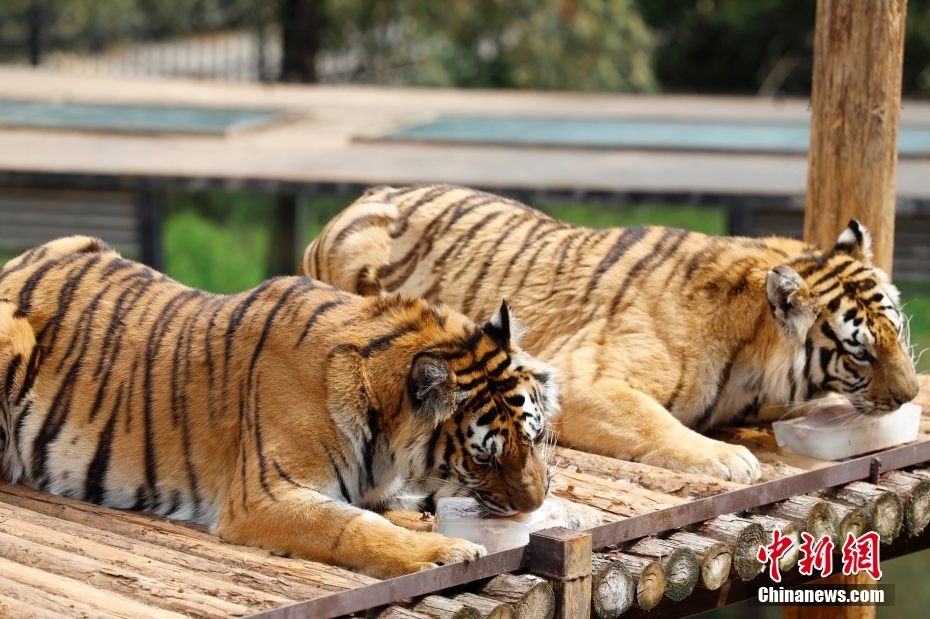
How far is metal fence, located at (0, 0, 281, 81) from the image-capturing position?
654 inches

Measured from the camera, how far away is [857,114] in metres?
4.92

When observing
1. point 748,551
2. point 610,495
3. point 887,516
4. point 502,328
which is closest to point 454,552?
point 502,328

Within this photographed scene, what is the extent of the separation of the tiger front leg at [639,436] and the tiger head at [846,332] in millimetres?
484

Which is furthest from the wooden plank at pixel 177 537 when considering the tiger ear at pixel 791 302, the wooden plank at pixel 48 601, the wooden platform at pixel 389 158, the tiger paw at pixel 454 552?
the wooden platform at pixel 389 158

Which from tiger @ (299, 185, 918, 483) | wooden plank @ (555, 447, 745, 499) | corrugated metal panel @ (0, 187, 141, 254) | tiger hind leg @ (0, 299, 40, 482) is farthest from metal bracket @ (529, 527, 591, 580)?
corrugated metal panel @ (0, 187, 141, 254)

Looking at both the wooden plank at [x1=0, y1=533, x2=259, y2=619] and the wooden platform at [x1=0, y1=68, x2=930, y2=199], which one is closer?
the wooden plank at [x1=0, y1=533, x2=259, y2=619]

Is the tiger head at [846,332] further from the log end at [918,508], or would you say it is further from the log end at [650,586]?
the log end at [650,586]

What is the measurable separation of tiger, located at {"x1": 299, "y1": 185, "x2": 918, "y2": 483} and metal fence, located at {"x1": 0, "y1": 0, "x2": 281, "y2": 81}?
38.9ft

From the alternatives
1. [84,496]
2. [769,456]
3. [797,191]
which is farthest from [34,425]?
[797,191]

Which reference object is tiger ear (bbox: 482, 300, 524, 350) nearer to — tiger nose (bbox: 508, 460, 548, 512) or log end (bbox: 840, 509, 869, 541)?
tiger nose (bbox: 508, 460, 548, 512)

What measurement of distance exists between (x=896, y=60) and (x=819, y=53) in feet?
0.91

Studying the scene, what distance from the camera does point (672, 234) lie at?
469 centimetres

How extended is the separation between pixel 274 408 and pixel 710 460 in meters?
1.32

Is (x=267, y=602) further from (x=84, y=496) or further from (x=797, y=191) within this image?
(x=797, y=191)
